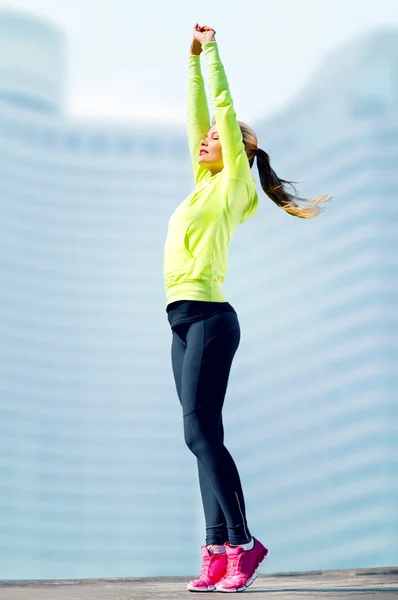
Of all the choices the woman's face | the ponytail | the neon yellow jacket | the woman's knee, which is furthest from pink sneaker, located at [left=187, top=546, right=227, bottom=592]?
the woman's face

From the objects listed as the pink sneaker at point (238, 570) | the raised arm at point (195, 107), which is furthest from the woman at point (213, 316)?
the raised arm at point (195, 107)

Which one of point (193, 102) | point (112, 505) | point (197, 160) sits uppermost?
point (112, 505)

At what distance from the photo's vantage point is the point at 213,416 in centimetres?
222

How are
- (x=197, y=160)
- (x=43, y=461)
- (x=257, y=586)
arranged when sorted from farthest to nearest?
(x=43, y=461)
(x=197, y=160)
(x=257, y=586)

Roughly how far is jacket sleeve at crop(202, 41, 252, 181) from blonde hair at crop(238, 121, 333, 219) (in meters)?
0.14

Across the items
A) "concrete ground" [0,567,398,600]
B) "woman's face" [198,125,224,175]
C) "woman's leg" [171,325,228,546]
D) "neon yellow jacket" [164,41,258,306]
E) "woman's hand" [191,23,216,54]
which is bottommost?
"concrete ground" [0,567,398,600]

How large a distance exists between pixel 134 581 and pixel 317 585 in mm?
670

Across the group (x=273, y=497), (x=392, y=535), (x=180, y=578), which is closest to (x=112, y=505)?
(x=273, y=497)

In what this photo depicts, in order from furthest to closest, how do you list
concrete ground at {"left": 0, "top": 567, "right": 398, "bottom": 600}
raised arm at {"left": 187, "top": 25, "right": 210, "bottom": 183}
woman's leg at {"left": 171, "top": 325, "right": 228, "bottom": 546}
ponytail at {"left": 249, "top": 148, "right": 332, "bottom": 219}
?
raised arm at {"left": 187, "top": 25, "right": 210, "bottom": 183} → ponytail at {"left": 249, "top": 148, "right": 332, "bottom": 219} → woman's leg at {"left": 171, "top": 325, "right": 228, "bottom": 546} → concrete ground at {"left": 0, "top": 567, "right": 398, "bottom": 600}

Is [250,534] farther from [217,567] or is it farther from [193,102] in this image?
[193,102]

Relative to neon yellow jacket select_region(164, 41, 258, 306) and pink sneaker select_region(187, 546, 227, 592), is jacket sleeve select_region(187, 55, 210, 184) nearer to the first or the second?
neon yellow jacket select_region(164, 41, 258, 306)

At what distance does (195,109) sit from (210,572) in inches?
55.7

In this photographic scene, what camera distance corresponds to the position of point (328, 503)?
229ft

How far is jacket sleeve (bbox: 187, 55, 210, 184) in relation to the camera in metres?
→ 2.63
